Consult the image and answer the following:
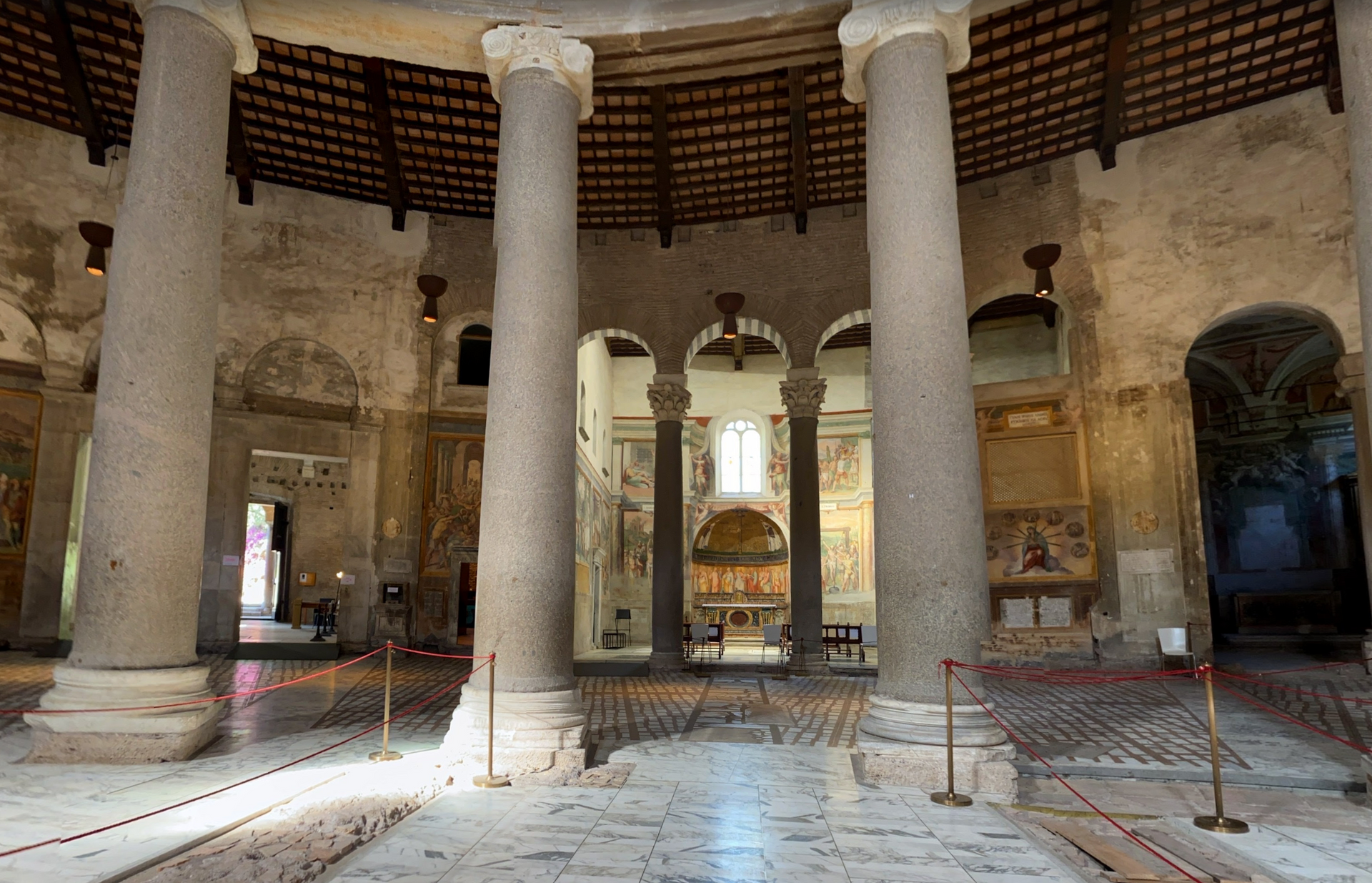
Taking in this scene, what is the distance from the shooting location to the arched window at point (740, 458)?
82.7ft

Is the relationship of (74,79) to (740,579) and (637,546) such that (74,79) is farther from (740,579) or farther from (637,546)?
(740,579)

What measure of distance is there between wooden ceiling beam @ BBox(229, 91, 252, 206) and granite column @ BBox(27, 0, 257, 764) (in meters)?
6.94

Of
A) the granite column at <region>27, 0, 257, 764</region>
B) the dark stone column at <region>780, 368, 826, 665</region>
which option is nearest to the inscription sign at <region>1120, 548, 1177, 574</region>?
the dark stone column at <region>780, 368, 826, 665</region>

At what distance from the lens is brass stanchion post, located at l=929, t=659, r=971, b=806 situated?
202 inches

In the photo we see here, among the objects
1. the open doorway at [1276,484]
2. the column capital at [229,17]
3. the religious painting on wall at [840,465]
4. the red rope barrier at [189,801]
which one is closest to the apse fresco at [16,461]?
the red rope barrier at [189,801]

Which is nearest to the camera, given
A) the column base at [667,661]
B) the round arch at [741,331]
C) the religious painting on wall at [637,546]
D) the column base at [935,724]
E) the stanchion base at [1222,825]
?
the stanchion base at [1222,825]

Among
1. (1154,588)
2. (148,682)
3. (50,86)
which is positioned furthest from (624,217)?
(148,682)

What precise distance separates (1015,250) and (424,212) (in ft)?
33.1

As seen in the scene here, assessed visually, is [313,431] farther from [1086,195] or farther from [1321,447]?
[1321,447]

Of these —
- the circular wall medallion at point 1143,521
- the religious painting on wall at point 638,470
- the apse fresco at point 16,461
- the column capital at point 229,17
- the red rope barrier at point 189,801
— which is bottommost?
the red rope barrier at point 189,801

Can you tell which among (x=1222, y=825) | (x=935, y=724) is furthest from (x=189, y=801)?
(x=1222, y=825)

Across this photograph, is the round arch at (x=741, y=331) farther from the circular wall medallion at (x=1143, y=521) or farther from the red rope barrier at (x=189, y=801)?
the red rope barrier at (x=189, y=801)

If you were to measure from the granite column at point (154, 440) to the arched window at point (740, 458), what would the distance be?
62.9 feet

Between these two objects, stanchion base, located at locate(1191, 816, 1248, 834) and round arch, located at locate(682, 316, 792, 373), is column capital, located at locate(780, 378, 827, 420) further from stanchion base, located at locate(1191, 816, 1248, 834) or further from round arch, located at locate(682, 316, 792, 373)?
Answer: stanchion base, located at locate(1191, 816, 1248, 834)
